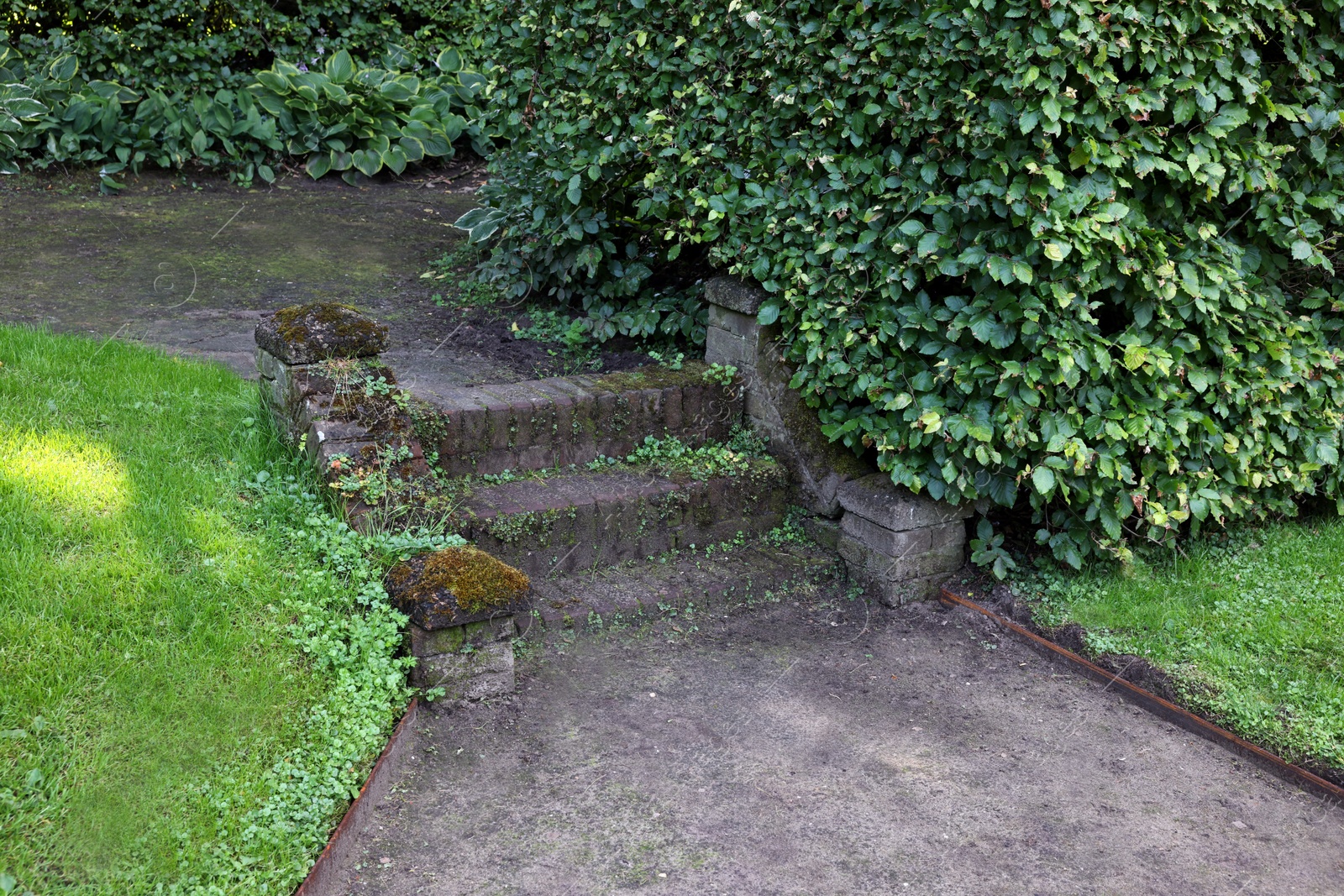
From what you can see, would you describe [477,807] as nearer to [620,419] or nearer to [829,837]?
[829,837]

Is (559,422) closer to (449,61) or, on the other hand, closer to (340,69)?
(340,69)

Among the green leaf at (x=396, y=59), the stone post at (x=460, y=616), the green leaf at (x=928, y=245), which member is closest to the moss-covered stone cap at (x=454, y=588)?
the stone post at (x=460, y=616)

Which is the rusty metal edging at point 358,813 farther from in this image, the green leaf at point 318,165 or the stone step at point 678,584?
the green leaf at point 318,165

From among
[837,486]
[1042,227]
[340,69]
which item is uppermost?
[1042,227]

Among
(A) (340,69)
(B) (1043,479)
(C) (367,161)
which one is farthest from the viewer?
(A) (340,69)

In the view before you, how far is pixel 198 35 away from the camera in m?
9.78

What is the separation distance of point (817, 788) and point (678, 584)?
1323 mm

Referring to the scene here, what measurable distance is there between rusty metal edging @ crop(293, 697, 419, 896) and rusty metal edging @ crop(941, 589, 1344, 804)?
2.47m

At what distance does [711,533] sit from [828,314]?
111 cm

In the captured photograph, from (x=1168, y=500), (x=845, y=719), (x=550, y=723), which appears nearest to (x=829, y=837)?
(x=845, y=719)

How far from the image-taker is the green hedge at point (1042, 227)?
13.8 ft

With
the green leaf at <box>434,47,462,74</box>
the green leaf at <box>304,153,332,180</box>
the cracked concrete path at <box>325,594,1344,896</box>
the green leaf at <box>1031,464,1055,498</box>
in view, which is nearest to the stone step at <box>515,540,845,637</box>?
the cracked concrete path at <box>325,594,1344,896</box>

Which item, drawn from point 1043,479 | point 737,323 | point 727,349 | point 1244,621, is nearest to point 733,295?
point 737,323

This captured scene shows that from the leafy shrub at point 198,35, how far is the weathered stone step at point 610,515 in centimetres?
667
